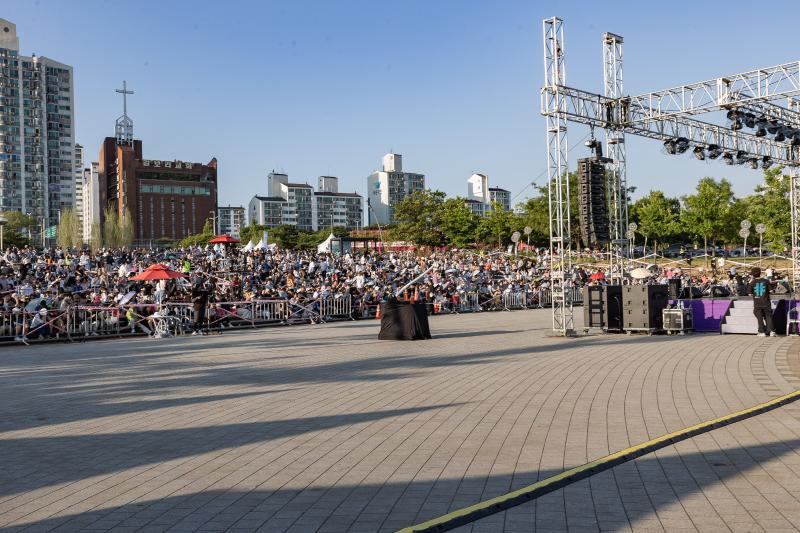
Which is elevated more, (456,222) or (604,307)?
(456,222)

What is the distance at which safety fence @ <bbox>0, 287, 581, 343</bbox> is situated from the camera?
20.4 metres

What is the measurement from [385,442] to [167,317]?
16286 mm

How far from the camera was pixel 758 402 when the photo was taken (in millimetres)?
9305

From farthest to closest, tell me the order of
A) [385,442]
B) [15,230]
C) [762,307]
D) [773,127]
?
[15,230], [773,127], [762,307], [385,442]

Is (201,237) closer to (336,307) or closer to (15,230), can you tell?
(15,230)

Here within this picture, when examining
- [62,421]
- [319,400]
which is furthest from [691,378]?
[62,421]

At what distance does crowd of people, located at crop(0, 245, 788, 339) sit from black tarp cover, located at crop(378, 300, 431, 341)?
41.8 inches

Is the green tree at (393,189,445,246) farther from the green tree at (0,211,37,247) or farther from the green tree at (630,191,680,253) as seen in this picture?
the green tree at (0,211,37,247)

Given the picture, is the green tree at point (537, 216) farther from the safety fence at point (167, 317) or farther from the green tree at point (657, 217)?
the safety fence at point (167, 317)

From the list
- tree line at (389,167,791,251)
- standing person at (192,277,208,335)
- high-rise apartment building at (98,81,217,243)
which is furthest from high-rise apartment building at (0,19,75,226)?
Result: standing person at (192,277,208,335)

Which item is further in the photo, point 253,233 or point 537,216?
point 253,233

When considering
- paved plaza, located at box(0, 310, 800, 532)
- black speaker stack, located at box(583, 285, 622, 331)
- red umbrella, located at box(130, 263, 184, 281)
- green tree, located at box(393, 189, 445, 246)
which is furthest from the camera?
green tree, located at box(393, 189, 445, 246)

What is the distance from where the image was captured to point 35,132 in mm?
143500

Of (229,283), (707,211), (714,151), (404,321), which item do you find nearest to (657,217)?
(707,211)
